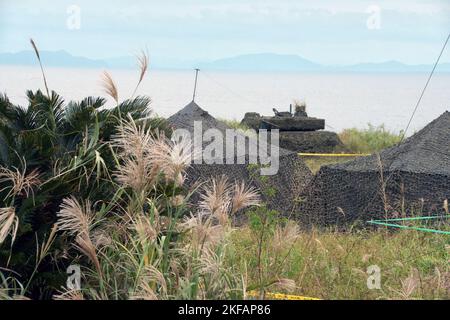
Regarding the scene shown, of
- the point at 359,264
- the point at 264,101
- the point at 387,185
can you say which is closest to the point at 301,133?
the point at 387,185

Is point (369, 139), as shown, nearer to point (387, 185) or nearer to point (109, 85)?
point (387, 185)

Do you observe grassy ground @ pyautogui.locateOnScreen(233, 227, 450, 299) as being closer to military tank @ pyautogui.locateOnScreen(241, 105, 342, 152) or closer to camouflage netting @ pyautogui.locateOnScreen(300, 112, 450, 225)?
camouflage netting @ pyautogui.locateOnScreen(300, 112, 450, 225)

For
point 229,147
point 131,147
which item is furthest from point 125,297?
point 229,147

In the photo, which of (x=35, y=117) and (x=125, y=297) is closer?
(x=125, y=297)

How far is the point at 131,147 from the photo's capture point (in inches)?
215

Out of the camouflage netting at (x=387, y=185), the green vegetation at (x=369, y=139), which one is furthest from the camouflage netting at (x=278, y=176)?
the green vegetation at (x=369, y=139)

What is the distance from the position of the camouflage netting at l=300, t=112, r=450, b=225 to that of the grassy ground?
77 centimetres

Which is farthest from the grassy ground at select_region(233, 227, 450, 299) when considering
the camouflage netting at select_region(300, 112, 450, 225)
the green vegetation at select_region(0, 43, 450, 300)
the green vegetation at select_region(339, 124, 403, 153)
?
the green vegetation at select_region(339, 124, 403, 153)

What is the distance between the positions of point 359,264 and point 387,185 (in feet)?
7.94

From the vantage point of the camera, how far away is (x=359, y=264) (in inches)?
285
